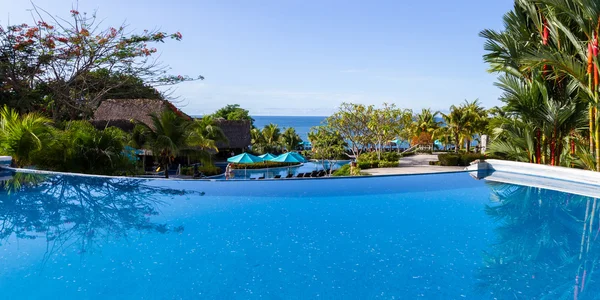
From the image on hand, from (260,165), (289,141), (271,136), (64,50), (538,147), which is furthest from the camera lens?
(271,136)

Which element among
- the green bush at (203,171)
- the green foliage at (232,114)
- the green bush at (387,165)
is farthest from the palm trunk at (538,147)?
the green foliage at (232,114)

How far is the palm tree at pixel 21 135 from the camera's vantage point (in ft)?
32.8

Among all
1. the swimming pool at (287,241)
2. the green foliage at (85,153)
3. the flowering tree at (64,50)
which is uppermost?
the flowering tree at (64,50)

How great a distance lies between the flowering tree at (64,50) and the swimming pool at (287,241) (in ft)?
31.8

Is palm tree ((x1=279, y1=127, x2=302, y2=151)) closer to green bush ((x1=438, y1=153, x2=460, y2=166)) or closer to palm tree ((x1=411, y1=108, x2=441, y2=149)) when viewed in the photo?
palm tree ((x1=411, y1=108, x2=441, y2=149))

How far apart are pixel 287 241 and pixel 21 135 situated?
25.6ft

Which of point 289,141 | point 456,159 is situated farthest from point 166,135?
point 289,141

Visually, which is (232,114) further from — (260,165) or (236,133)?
(260,165)

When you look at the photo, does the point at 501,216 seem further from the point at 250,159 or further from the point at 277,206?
the point at 250,159

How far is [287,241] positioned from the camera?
19.5 ft

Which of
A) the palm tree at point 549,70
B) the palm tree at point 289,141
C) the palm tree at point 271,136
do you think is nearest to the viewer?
the palm tree at point 549,70

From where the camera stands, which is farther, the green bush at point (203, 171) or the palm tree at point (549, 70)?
the green bush at point (203, 171)

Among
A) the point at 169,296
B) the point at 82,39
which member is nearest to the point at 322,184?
the point at 169,296

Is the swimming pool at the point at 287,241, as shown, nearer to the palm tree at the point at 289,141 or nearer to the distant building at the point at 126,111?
the distant building at the point at 126,111
